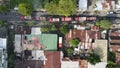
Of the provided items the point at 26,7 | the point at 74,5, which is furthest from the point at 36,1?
the point at 74,5

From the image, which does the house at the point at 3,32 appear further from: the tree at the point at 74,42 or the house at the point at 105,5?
the house at the point at 105,5

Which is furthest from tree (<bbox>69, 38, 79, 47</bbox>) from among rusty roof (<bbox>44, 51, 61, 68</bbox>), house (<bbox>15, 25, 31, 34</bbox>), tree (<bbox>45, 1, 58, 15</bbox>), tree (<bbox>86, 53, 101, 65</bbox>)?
house (<bbox>15, 25, 31, 34</bbox>)

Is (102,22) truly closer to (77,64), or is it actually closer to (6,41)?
(77,64)

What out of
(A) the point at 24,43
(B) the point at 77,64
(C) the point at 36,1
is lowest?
(B) the point at 77,64

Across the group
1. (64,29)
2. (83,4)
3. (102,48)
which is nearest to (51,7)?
(64,29)

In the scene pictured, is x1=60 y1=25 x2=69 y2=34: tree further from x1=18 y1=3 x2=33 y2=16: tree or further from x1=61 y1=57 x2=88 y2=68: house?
x1=18 y1=3 x2=33 y2=16: tree

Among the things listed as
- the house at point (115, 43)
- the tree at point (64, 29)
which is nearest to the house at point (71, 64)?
the tree at point (64, 29)
